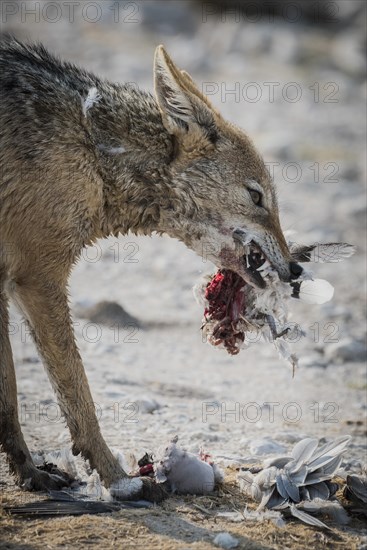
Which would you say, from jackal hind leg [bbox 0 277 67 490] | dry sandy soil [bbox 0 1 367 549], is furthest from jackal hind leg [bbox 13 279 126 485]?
dry sandy soil [bbox 0 1 367 549]

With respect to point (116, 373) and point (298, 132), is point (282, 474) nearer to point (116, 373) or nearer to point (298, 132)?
point (116, 373)

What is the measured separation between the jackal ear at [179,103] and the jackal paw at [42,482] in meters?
2.20

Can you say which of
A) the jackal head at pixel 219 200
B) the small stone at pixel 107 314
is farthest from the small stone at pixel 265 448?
the small stone at pixel 107 314

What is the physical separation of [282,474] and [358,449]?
1.53m

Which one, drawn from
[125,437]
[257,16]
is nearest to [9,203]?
[125,437]

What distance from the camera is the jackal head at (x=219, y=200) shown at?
6008mm

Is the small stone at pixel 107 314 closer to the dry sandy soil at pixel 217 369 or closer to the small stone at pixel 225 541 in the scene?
the dry sandy soil at pixel 217 369

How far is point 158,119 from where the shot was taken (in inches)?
241

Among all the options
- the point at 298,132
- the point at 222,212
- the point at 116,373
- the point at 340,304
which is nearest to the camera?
the point at 222,212

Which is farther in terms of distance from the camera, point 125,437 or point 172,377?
point 172,377

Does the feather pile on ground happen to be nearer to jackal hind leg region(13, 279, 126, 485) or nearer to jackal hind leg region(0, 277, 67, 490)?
jackal hind leg region(13, 279, 126, 485)

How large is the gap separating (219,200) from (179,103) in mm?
640

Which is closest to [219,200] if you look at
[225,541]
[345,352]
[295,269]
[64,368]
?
[295,269]

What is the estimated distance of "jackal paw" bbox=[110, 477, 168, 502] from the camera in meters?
5.45
